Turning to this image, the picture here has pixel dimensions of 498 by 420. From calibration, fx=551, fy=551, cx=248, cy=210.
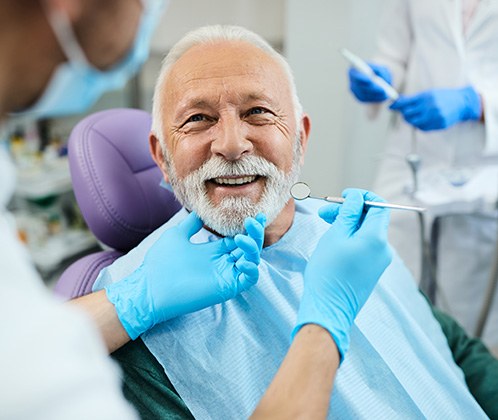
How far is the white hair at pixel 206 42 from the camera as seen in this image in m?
1.26

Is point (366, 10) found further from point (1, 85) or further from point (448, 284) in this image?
point (1, 85)

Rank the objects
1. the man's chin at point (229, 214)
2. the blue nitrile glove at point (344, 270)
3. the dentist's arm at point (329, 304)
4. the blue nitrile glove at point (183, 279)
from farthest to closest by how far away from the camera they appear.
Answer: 1. the man's chin at point (229, 214)
2. the blue nitrile glove at point (183, 279)
3. the blue nitrile glove at point (344, 270)
4. the dentist's arm at point (329, 304)

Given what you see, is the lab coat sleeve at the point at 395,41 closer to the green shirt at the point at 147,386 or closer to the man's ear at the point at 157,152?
the man's ear at the point at 157,152

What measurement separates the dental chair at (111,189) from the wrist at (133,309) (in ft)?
0.62

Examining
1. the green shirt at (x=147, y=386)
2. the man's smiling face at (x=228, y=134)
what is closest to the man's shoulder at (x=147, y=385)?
the green shirt at (x=147, y=386)

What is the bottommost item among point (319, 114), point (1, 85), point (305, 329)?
point (319, 114)

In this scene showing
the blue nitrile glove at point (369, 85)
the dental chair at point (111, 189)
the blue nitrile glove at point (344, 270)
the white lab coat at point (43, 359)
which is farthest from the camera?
the blue nitrile glove at point (369, 85)

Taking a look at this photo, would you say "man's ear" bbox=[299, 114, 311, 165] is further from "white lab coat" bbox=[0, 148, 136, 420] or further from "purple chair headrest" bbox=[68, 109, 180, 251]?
"white lab coat" bbox=[0, 148, 136, 420]

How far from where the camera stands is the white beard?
1.17 metres

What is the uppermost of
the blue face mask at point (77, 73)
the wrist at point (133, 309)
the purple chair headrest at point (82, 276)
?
the blue face mask at point (77, 73)

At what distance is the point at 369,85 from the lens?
2.03 m

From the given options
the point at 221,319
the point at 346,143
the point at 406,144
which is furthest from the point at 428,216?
the point at 221,319

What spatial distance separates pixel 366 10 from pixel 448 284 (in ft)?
4.38

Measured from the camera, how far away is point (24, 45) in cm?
59
